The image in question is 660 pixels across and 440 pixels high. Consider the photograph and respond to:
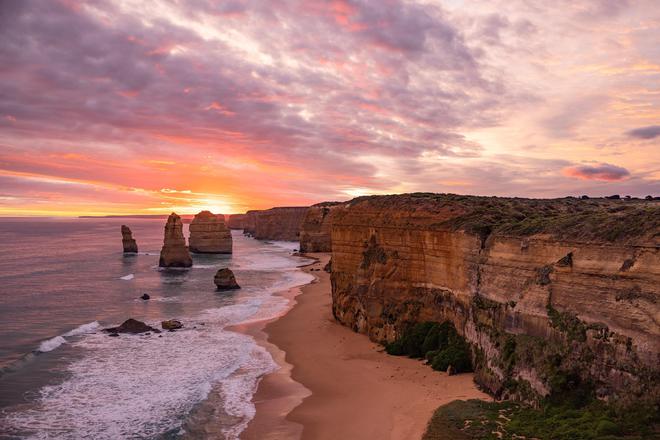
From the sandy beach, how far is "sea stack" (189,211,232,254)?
7284cm

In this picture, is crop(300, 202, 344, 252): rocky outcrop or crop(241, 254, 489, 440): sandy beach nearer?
crop(241, 254, 489, 440): sandy beach

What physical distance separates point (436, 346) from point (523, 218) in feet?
25.6

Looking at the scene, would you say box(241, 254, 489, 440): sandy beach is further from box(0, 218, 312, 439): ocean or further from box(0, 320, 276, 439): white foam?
box(0, 320, 276, 439): white foam

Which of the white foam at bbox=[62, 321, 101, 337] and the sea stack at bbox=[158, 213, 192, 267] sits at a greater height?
the sea stack at bbox=[158, 213, 192, 267]

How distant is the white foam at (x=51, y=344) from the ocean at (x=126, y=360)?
6cm

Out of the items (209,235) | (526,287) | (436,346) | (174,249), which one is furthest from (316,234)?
(526,287)

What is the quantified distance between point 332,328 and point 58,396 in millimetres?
16965

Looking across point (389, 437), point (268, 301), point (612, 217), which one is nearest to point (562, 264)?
point (612, 217)

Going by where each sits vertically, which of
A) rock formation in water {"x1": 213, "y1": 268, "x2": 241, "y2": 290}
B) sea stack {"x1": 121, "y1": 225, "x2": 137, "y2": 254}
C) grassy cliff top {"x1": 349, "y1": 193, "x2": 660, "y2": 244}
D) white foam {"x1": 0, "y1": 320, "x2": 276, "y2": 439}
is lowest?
white foam {"x1": 0, "y1": 320, "x2": 276, "y2": 439}

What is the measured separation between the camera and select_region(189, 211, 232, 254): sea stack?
328 feet

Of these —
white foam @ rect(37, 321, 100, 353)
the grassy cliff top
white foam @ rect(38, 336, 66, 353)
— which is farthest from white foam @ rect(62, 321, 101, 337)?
the grassy cliff top

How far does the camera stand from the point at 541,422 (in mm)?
14148

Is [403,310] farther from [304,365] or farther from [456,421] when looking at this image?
[456,421]

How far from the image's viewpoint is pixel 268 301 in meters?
46.3
